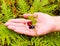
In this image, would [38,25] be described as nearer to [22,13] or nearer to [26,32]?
[26,32]

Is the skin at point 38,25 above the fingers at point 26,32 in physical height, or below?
above

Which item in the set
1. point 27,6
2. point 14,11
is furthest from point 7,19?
point 27,6

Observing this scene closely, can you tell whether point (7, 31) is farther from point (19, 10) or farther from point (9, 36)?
point (19, 10)

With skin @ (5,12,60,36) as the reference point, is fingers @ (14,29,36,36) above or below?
below

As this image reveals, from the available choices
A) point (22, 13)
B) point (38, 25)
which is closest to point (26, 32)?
point (38, 25)
